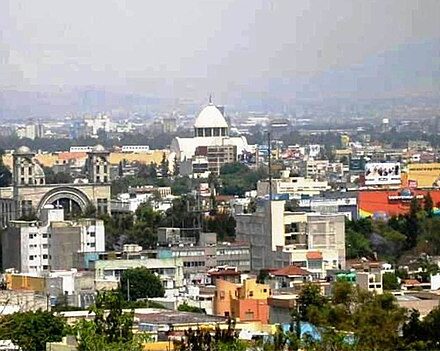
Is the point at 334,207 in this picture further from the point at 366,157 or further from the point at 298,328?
the point at 366,157

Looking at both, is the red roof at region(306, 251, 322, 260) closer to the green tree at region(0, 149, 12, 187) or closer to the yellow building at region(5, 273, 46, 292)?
the yellow building at region(5, 273, 46, 292)

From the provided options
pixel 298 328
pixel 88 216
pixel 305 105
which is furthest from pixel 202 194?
pixel 305 105

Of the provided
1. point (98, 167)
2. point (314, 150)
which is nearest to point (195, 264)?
point (98, 167)

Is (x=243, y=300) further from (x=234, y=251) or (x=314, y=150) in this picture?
(x=314, y=150)

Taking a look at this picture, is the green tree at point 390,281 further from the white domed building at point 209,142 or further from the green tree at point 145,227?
the white domed building at point 209,142

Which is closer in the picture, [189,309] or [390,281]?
[189,309]
